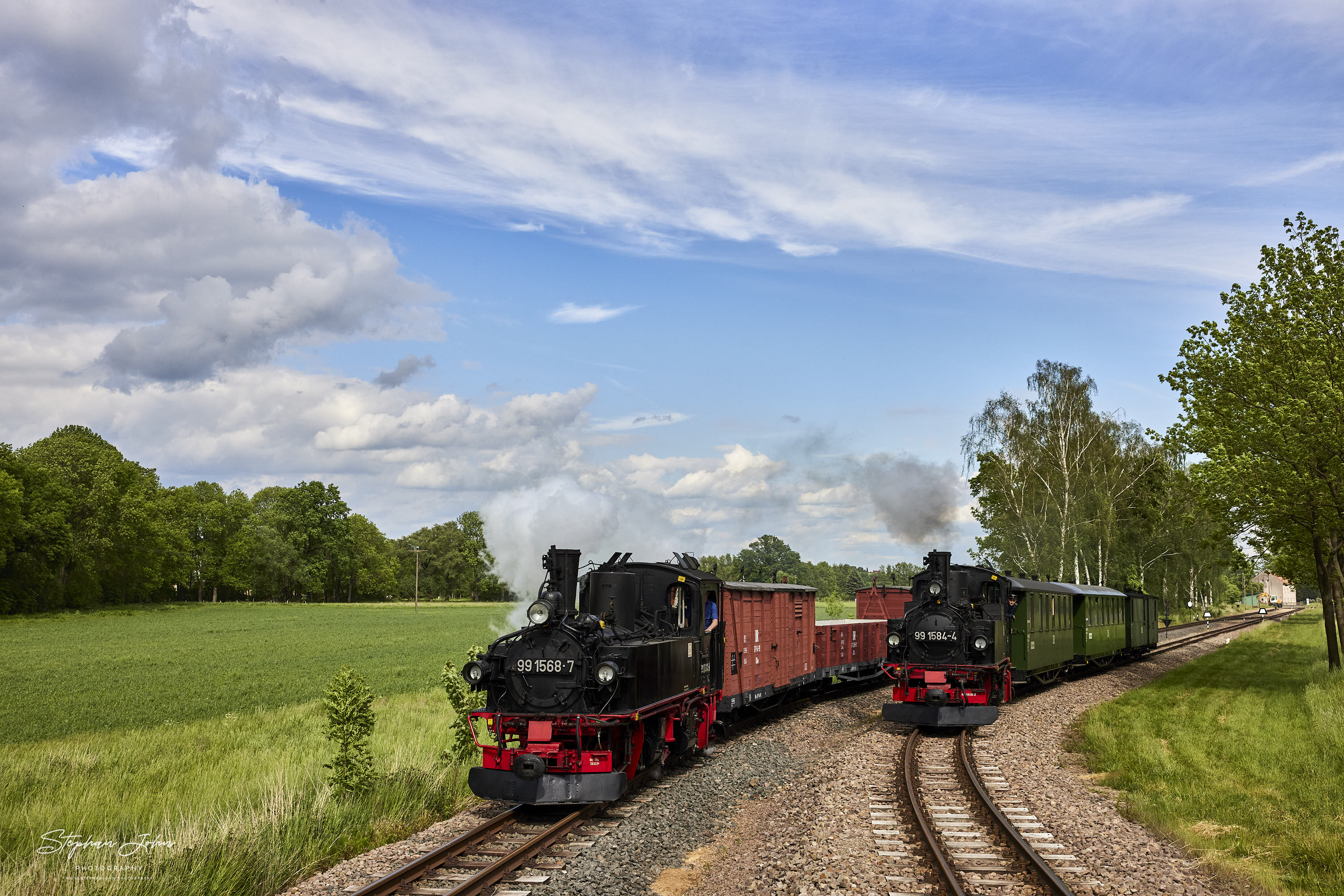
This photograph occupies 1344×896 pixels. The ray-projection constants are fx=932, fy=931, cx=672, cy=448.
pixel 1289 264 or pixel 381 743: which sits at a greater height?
pixel 1289 264

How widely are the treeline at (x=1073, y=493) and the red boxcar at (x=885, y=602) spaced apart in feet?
39.1

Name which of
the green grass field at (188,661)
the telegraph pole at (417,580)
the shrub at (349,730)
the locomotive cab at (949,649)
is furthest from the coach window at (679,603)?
the telegraph pole at (417,580)

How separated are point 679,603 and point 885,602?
14865 millimetres

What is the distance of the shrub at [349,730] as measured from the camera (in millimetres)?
10961

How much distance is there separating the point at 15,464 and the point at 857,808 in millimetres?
66701

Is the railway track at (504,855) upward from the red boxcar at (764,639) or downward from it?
downward

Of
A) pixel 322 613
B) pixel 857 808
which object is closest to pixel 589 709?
pixel 857 808

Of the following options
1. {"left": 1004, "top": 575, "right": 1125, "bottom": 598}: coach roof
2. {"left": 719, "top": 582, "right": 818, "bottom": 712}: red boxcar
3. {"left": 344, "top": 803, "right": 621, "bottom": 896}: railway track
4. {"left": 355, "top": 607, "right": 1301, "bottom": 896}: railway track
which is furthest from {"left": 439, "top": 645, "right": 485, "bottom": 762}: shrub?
{"left": 1004, "top": 575, "right": 1125, "bottom": 598}: coach roof

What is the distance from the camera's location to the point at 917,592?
1806 centimetres

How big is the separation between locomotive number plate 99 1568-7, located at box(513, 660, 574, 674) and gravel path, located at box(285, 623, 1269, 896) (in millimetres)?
1683

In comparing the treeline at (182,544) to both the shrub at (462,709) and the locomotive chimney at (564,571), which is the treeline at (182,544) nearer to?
the shrub at (462,709)

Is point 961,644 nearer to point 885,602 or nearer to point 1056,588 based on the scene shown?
point 1056,588

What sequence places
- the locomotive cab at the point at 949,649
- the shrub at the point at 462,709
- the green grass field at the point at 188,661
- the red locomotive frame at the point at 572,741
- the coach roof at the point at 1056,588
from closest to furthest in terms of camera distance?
the red locomotive frame at the point at 572,741
the shrub at the point at 462,709
the locomotive cab at the point at 949,649
the coach roof at the point at 1056,588
the green grass field at the point at 188,661

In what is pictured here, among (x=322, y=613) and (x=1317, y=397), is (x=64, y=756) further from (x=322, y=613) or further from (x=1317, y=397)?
(x=322, y=613)
